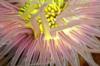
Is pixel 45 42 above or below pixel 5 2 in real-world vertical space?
below

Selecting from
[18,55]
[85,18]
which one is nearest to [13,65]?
[18,55]

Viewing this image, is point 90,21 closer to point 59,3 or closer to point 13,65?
point 59,3

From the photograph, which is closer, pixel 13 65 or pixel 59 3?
pixel 13 65
